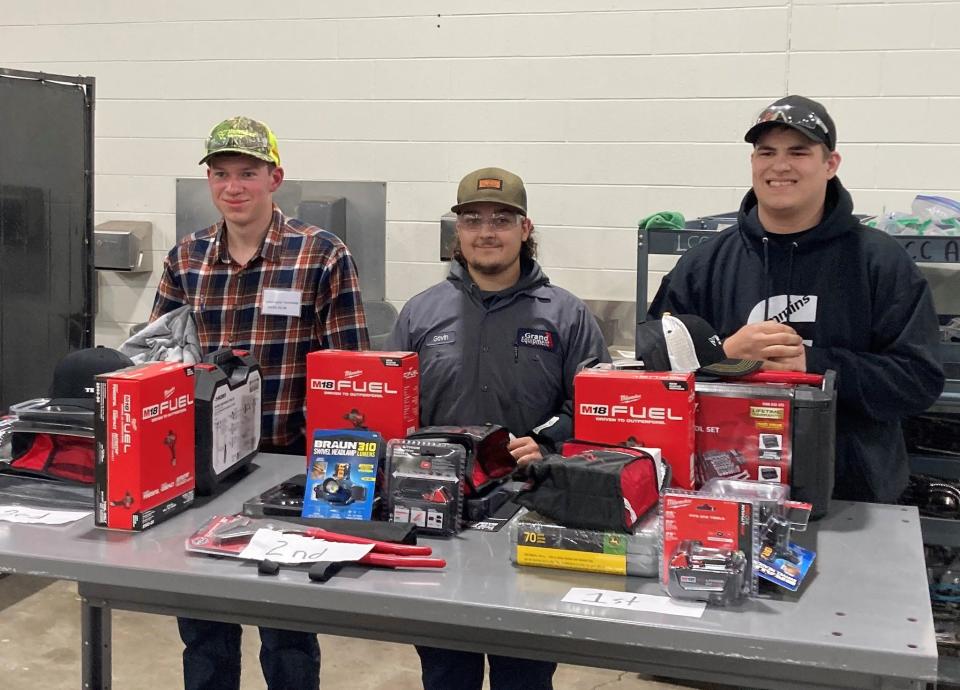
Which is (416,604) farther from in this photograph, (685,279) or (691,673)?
(685,279)

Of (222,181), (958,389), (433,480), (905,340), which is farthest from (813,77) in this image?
(433,480)

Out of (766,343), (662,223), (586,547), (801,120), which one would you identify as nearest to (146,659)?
(662,223)

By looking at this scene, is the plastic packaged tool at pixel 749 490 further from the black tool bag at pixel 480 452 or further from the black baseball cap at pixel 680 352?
the black tool bag at pixel 480 452

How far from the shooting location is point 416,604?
1449 millimetres

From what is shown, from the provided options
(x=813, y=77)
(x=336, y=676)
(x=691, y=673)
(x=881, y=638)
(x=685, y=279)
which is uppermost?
(x=813, y=77)

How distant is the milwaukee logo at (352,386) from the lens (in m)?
1.81

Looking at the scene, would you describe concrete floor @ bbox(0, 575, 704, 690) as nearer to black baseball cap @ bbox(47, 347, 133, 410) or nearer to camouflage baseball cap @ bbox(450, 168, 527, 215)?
black baseball cap @ bbox(47, 347, 133, 410)

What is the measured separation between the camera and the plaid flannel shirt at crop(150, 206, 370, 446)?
2406mm

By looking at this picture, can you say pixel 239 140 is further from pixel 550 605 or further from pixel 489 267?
pixel 550 605

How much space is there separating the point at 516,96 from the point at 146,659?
8.05ft

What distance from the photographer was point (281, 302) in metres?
2.41

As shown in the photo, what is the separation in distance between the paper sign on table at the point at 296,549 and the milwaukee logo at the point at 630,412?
0.44 m

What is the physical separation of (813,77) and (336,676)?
2.66 metres

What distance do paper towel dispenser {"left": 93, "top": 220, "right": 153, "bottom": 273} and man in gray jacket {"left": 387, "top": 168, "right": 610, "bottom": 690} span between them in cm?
242
